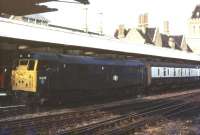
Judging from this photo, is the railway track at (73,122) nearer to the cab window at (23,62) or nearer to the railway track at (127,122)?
the railway track at (127,122)

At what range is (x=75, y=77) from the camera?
2216 centimetres

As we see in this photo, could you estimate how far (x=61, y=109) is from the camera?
20.7 meters

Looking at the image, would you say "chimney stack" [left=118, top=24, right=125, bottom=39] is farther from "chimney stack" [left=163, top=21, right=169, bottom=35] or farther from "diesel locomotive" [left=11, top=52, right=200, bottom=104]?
"diesel locomotive" [left=11, top=52, right=200, bottom=104]

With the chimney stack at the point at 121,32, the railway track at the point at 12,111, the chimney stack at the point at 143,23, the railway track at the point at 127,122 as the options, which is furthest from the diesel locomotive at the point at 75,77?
the chimney stack at the point at 121,32

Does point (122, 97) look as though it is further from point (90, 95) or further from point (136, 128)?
point (136, 128)

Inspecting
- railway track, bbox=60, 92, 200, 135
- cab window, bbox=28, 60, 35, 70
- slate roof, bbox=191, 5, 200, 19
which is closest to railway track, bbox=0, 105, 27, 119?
cab window, bbox=28, 60, 35, 70

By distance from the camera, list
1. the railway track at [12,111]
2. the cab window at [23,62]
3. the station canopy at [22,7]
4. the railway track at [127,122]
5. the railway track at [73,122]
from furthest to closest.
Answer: the cab window at [23,62], the railway track at [12,111], the railway track at [73,122], the railway track at [127,122], the station canopy at [22,7]

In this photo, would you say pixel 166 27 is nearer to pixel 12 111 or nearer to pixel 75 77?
pixel 75 77

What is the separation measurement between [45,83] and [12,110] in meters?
2.10

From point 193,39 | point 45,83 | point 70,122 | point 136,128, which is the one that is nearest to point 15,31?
point 45,83

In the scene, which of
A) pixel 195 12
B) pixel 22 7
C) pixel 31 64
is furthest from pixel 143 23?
pixel 22 7

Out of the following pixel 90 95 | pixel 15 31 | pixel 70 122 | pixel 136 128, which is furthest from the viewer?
pixel 90 95

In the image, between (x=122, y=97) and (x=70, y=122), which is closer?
(x=70, y=122)

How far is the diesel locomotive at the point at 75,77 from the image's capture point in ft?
65.5
